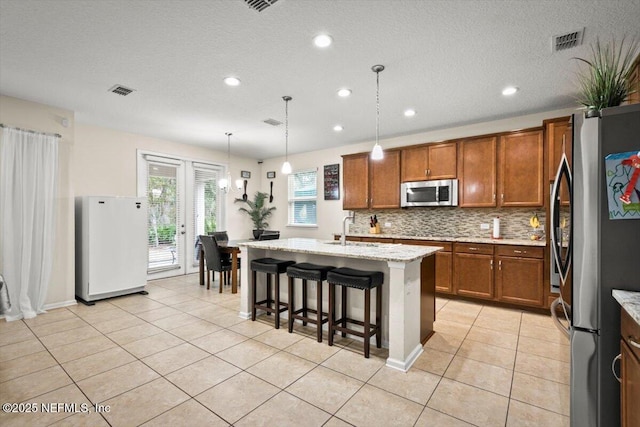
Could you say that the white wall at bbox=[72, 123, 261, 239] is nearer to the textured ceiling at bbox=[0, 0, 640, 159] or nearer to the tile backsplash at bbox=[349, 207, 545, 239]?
the textured ceiling at bbox=[0, 0, 640, 159]

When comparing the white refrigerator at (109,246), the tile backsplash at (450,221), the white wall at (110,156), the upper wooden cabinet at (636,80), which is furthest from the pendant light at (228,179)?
the upper wooden cabinet at (636,80)

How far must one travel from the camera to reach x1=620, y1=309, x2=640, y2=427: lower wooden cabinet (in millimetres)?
1180

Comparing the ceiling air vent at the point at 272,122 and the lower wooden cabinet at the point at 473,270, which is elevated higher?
the ceiling air vent at the point at 272,122

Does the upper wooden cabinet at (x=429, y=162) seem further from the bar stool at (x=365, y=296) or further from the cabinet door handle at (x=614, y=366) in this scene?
the cabinet door handle at (x=614, y=366)

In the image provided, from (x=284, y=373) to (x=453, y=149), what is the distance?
397 cm

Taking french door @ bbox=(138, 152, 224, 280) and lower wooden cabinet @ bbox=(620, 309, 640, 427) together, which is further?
french door @ bbox=(138, 152, 224, 280)

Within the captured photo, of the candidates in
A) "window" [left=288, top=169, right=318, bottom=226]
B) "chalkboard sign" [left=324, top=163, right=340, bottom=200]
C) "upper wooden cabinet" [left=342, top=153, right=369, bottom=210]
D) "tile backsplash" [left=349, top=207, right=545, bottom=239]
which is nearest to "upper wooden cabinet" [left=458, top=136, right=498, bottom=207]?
"tile backsplash" [left=349, top=207, right=545, bottom=239]

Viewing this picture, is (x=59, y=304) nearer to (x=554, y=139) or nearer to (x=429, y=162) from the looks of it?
(x=429, y=162)

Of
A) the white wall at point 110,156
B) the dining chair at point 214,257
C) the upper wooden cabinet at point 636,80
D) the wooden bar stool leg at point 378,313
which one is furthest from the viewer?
the dining chair at point 214,257

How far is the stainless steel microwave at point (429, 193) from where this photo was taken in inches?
182

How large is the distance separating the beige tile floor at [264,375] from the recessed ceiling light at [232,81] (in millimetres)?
2712

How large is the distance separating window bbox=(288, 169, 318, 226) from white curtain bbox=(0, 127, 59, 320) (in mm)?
4309

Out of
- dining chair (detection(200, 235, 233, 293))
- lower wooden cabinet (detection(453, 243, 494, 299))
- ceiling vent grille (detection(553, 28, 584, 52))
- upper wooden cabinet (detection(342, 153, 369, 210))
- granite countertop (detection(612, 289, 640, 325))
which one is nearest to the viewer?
granite countertop (detection(612, 289, 640, 325))

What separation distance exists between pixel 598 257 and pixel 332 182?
5.10 metres
